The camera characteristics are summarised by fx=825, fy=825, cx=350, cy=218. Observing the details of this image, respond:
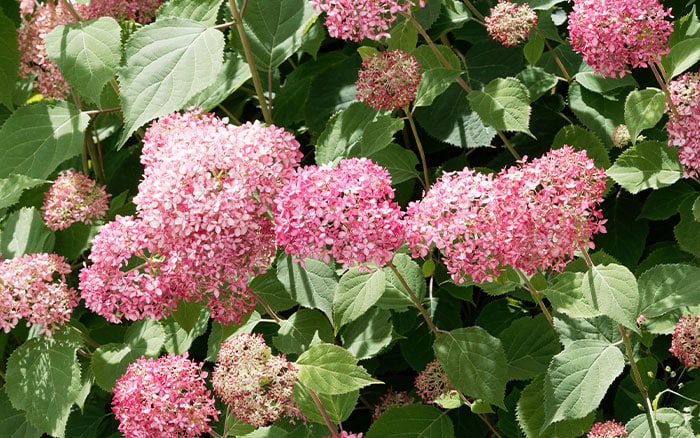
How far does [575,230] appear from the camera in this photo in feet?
5.30

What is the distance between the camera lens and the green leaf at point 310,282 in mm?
2006

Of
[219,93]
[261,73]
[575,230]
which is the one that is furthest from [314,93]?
[575,230]

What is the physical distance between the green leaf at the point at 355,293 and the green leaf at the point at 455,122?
2.35 ft

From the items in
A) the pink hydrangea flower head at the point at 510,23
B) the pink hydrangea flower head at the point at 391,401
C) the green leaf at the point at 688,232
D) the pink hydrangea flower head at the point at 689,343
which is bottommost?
the pink hydrangea flower head at the point at 391,401

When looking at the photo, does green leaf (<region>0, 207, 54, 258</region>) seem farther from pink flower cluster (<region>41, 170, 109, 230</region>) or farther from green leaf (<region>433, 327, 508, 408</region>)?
green leaf (<region>433, 327, 508, 408</region>)

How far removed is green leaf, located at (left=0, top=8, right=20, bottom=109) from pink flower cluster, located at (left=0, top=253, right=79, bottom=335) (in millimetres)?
578

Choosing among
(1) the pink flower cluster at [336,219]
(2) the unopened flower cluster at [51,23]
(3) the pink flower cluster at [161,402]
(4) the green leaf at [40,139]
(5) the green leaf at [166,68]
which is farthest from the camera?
(2) the unopened flower cluster at [51,23]

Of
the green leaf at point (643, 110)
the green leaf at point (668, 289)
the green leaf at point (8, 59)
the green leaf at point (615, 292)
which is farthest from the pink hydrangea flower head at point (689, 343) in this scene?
the green leaf at point (8, 59)

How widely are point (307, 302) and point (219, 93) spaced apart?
27.5 inches

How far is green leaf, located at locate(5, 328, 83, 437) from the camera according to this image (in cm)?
225

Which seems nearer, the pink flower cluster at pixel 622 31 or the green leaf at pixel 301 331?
the pink flower cluster at pixel 622 31

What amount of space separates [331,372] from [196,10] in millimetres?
1081

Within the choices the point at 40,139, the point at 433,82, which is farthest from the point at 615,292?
the point at 40,139

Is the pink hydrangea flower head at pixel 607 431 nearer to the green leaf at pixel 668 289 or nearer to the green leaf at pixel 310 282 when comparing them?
the green leaf at pixel 668 289
